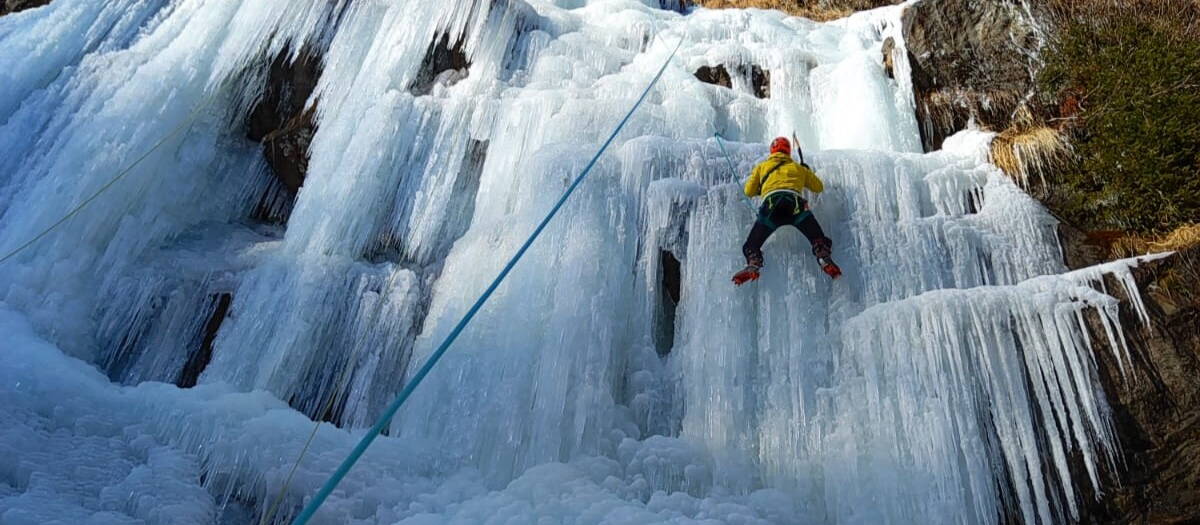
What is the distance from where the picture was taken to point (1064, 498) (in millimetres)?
3383

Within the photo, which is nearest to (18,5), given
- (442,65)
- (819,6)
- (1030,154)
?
(442,65)

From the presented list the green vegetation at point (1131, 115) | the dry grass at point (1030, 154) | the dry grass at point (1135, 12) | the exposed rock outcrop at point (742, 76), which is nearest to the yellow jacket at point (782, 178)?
the dry grass at point (1030, 154)

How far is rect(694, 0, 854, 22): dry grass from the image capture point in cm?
951

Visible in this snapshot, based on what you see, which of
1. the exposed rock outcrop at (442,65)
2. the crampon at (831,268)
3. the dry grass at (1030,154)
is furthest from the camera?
the exposed rock outcrop at (442,65)

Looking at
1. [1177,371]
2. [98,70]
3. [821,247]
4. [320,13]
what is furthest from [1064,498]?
[98,70]

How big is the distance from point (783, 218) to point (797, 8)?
6.48m

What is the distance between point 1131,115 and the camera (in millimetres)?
5309

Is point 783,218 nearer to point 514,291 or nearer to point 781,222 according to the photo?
point 781,222

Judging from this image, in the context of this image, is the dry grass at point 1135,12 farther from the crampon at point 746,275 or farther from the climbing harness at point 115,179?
the climbing harness at point 115,179

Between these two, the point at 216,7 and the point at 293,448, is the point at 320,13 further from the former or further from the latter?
the point at 293,448

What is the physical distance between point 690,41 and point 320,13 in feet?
12.2

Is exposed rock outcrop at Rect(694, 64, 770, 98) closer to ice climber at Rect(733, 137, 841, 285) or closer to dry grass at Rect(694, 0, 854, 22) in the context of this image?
dry grass at Rect(694, 0, 854, 22)

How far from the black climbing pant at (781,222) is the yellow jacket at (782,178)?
0.08 m

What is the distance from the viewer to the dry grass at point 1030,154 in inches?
207
